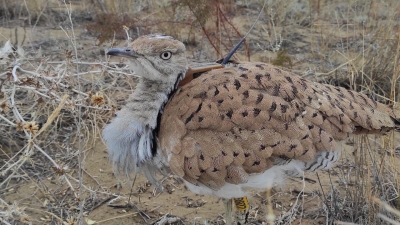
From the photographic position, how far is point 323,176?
3.16 m

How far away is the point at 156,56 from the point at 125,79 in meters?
1.66

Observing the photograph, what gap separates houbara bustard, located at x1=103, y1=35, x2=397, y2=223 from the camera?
2049 millimetres

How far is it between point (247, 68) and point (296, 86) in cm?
25

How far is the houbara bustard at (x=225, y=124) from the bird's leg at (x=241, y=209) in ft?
1.22

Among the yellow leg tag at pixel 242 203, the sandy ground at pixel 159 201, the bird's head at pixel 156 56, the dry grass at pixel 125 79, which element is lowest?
the sandy ground at pixel 159 201

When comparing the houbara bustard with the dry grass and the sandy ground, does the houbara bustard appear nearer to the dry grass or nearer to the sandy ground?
the dry grass

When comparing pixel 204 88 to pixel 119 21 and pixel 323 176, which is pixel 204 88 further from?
pixel 119 21

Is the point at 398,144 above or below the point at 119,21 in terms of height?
below

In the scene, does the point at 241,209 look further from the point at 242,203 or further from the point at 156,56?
the point at 156,56

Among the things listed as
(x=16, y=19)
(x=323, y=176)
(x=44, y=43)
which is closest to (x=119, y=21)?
(x=44, y=43)

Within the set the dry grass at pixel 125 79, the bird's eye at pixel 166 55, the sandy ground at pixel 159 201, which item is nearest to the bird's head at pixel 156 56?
the bird's eye at pixel 166 55

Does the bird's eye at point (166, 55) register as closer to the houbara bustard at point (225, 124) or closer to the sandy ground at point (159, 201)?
the houbara bustard at point (225, 124)

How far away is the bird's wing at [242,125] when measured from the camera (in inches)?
80.4

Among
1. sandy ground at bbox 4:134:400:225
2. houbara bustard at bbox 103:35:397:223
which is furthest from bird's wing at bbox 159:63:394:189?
sandy ground at bbox 4:134:400:225
